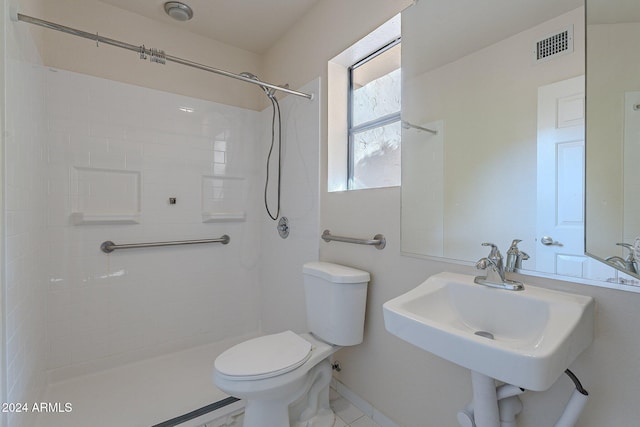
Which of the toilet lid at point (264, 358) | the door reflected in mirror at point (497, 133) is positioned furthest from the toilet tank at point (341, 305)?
the door reflected in mirror at point (497, 133)

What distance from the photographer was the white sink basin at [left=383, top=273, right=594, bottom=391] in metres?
0.66

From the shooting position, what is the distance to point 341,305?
1475mm

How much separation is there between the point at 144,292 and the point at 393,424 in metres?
1.81

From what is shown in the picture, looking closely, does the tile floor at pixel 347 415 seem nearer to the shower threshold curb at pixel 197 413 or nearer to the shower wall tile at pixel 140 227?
the shower threshold curb at pixel 197 413

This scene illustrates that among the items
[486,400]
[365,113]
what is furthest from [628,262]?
[365,113]

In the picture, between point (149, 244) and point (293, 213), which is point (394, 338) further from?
point (149, 244)

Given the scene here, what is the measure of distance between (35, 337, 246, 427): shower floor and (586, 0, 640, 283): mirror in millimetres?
1902

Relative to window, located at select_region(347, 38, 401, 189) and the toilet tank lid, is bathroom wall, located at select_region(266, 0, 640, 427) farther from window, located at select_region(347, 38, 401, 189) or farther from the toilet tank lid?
window, located at select_region(347, 38, 401, 189)

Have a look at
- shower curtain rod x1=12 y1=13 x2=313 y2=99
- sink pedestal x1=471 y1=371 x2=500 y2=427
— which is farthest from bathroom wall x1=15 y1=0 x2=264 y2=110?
sink pedestal x1=471 y1=371 x2=500 y2=427

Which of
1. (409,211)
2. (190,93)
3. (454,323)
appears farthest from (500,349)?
(190,93)

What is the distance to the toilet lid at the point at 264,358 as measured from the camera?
1214 millimetres

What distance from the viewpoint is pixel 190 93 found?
88.7 inches

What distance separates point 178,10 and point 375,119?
1.53m

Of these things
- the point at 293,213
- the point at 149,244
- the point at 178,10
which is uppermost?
the point at 178,10
